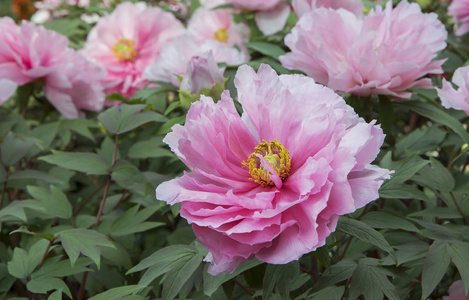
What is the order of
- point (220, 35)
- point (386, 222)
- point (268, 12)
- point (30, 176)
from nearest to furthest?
point (386, 222) → point (30, 176) → point (268, 12) → point (220, 35)

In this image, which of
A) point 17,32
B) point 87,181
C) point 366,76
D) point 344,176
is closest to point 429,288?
point 344,176

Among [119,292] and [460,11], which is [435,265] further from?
[460,11]

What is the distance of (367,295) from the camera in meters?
0.55

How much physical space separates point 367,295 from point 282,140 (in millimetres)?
172

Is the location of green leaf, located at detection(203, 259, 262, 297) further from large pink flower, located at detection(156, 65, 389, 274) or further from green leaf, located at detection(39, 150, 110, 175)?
green leaf, located at detection(39, 150, 110, 175)

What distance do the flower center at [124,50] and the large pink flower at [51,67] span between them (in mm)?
124

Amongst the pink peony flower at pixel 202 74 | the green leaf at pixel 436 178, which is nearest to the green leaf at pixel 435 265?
the green leaf at pixel 436 178

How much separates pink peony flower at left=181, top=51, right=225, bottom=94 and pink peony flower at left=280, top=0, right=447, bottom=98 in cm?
10

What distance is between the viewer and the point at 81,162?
764 mm

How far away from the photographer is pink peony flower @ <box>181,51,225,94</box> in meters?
0.71

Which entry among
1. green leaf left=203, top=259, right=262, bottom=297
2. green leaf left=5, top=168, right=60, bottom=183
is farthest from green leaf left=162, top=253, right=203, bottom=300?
green leaf left=5, top=168, right=60, bottom=183

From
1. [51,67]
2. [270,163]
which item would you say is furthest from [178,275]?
[51,67]

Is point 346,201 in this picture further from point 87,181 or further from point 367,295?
point 87,181

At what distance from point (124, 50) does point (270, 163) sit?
80 centimetres
